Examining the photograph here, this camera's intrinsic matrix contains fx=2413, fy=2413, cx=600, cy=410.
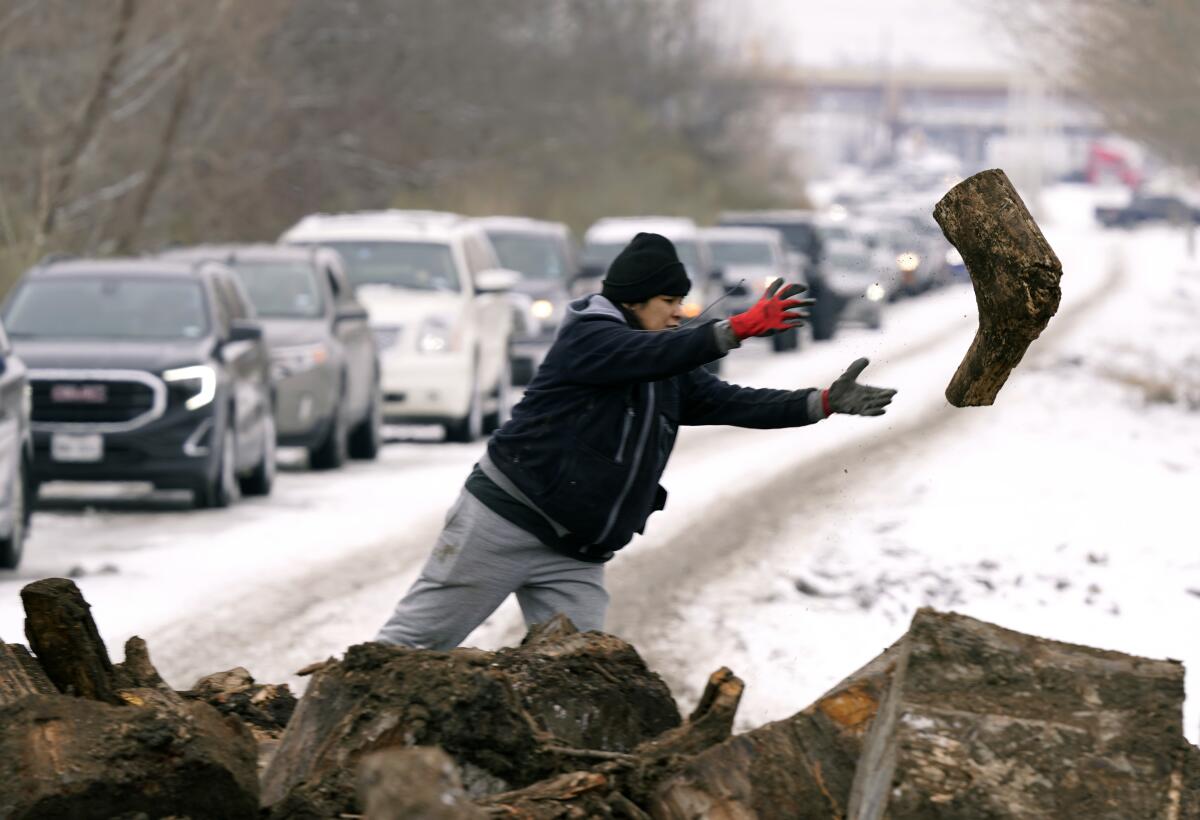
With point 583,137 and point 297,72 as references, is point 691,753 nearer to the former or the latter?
point 297,72

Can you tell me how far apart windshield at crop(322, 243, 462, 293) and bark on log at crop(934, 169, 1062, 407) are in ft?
50.7

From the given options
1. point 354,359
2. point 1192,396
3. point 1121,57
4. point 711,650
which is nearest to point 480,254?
point 354,359

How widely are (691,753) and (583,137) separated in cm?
5507

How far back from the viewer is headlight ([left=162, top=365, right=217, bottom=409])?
15.5 metres

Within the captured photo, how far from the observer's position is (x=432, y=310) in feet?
68.9

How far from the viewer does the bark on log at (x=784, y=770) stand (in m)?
5.11

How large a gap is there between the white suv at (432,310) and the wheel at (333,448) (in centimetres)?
191

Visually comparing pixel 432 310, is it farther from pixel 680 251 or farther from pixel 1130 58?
pixel 1130 58

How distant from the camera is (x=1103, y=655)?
5023 millimetres

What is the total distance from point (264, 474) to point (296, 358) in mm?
1653

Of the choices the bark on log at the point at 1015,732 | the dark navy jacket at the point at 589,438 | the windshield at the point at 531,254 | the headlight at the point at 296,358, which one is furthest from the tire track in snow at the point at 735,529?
the windshield at the point at 531,254

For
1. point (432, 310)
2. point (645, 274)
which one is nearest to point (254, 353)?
point (432, 310)

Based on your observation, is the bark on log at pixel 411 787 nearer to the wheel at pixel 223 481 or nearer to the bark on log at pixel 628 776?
the bark on log at pixel 628 776

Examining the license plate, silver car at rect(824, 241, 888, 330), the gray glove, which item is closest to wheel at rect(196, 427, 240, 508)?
the license plate
